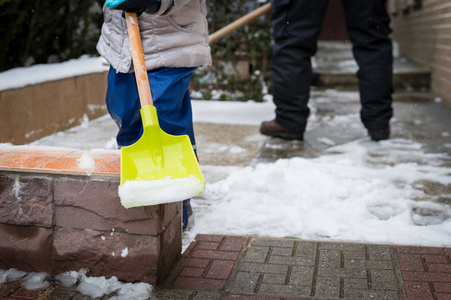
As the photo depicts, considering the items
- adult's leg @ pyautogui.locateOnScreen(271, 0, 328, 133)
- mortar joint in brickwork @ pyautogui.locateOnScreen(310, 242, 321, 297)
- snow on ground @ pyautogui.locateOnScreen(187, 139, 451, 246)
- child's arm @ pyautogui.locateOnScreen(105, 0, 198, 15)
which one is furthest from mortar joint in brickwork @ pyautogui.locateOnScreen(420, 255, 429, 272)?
adult's leg @ pyautogui.locateOnScreen(271, 0, 328, 133)

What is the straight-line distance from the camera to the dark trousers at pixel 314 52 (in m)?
3.98

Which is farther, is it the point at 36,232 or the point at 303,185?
the point at 303,185

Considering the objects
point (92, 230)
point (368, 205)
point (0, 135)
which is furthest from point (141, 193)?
point (0, 135)

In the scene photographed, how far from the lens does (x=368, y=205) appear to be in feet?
9.23

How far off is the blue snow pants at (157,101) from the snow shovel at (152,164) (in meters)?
0.24

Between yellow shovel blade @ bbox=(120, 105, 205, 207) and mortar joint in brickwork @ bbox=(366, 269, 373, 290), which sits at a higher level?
yellow shovel blade @ bbox=(120, 105, 205, 207)

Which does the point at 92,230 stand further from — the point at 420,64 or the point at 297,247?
the point at 420,64

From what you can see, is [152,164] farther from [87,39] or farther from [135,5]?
[87,39]

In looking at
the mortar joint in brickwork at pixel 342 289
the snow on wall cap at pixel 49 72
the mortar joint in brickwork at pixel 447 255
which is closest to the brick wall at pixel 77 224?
the mortar joint in brickwork at pixel 342 289

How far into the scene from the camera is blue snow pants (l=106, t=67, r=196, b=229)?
7.47 ft

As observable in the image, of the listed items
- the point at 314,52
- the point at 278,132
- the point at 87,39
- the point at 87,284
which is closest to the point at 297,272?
the point at 87,284

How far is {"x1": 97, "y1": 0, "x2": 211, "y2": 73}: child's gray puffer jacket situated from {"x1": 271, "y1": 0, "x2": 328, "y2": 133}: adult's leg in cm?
172

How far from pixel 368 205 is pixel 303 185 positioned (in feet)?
1.32

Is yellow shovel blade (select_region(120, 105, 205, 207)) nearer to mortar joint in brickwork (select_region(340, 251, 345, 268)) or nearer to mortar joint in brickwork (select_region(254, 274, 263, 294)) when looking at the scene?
mortar joint in brickwork (select_region(254, 274, 263, 294))
